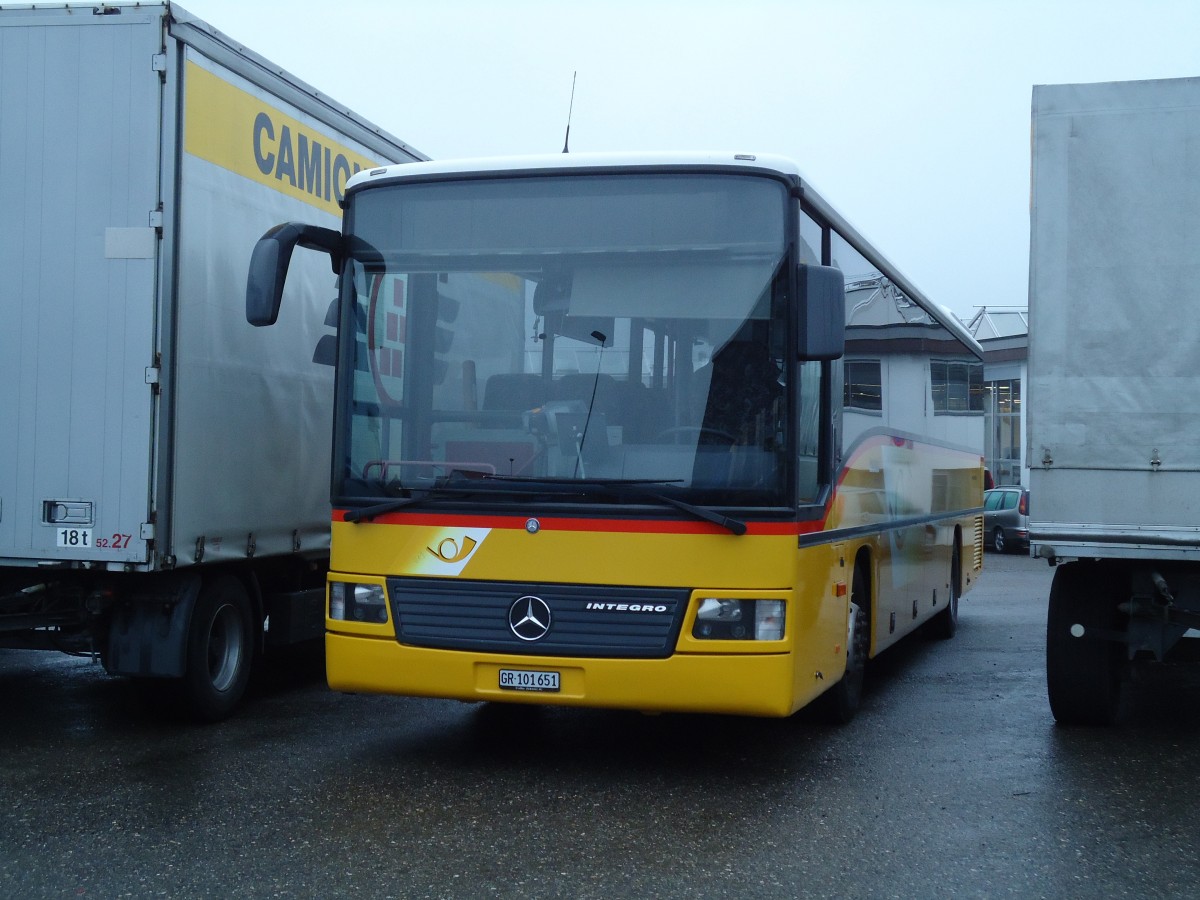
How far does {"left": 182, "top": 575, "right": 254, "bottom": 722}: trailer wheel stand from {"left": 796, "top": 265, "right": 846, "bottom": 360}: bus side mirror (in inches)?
153

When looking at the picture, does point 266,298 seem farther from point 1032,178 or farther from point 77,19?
point 1032,178

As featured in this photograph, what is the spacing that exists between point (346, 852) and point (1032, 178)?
16.3ft

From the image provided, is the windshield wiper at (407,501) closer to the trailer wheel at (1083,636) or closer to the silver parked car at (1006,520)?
the trailer wheel at (1083,636)

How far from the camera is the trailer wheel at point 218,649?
7957mm

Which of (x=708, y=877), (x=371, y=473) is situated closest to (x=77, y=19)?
(x=371, y=473)

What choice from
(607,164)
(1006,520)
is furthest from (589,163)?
(1006,520)

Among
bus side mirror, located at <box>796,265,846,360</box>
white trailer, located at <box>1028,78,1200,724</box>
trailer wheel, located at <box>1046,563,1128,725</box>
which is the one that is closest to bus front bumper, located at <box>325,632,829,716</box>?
bus side mirror, located at <box>796,265,846,360</box>

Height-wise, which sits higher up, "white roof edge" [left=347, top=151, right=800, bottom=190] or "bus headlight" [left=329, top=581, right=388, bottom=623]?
"white roof edge" [left=347, top=151, right=800, bottom=190]

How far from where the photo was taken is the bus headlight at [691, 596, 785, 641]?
6395 mm

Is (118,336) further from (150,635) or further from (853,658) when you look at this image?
(853,658)

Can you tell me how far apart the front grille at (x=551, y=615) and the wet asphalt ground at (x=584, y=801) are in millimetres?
697

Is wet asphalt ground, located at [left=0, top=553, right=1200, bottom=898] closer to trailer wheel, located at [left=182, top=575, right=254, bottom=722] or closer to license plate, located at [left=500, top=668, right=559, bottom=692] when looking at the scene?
trailer wheel, located at [left=182, top=575, right=254, bottom=722]

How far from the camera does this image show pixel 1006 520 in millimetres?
30312

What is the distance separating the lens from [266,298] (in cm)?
664
